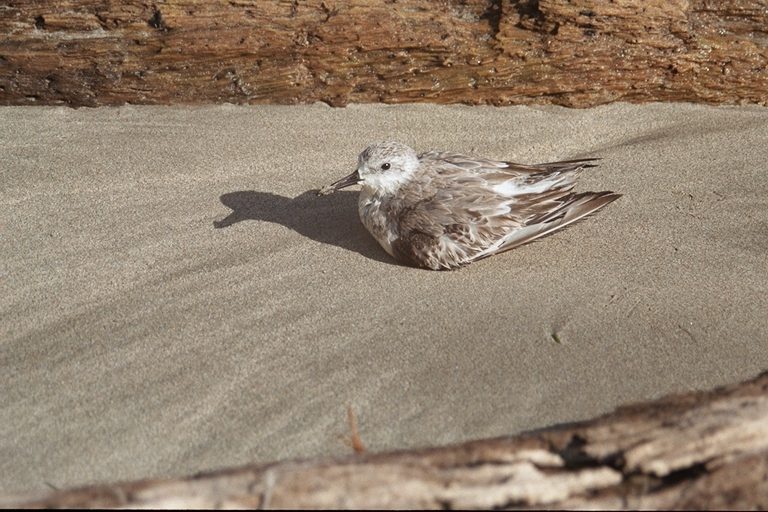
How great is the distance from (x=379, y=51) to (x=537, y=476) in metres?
4.20

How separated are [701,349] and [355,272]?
195 centimetres

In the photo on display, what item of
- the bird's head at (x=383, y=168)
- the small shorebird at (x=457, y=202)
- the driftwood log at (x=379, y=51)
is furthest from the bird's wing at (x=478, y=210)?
the driftwood log at (x=379, y=51)

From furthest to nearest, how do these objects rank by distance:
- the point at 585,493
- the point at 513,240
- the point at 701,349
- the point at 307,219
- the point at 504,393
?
the point at 307,219
the point at 513,240
the point at 701,349
the point at 504,393
the point at 585,493

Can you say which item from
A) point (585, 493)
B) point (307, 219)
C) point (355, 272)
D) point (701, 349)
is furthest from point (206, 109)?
point (585, 493)

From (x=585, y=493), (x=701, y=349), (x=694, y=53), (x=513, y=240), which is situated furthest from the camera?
(x=694, y=53)

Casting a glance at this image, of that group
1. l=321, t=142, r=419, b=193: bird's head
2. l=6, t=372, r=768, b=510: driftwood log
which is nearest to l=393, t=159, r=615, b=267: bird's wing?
l=321, t=142, r=419, b=193: bird's head

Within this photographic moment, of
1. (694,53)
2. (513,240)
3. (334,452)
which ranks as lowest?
(334,452)

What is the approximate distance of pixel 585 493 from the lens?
9.93 ft

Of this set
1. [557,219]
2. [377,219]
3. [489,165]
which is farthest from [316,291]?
[557,219]

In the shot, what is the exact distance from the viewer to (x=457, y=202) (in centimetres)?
550

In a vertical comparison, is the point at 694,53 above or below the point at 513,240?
above

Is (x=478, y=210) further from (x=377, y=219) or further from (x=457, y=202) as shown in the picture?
(x=377, y=219)

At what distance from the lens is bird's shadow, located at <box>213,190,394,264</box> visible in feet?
19.1

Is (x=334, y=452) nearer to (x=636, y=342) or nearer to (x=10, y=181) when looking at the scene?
(x=636, y=342)
